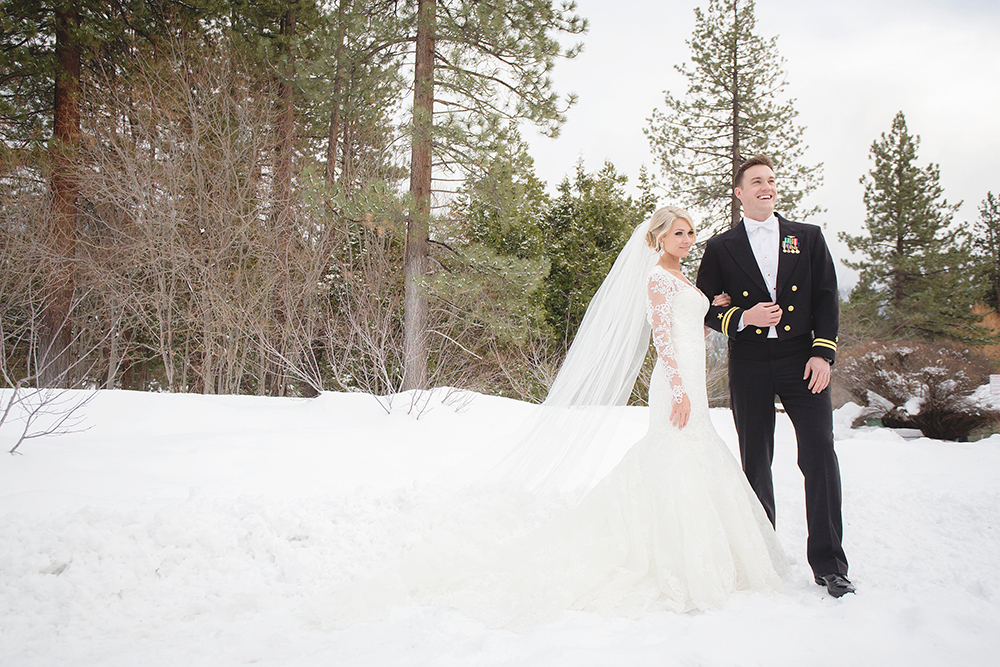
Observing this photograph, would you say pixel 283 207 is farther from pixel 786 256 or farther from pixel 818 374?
pixel 818 374

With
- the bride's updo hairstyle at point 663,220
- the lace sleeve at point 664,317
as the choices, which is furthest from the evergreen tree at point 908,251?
the lace sleeve at point 664,317

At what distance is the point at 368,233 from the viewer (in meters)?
11.6

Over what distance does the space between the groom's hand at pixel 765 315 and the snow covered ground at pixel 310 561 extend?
125 centimetres

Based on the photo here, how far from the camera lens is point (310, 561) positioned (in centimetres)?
312

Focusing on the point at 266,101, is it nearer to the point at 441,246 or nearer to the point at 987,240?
the point at 441,246

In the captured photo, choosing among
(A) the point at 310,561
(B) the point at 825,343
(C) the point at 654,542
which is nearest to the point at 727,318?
(B) the point at 825,343

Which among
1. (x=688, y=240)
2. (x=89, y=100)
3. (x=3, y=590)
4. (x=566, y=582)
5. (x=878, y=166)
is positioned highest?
(x=878, y=166)

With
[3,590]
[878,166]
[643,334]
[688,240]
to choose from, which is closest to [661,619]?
[643,334]

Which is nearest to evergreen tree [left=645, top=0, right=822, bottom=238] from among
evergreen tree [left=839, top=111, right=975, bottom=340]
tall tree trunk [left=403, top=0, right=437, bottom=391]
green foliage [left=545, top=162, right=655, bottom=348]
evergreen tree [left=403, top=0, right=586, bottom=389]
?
green foliage [left=545, top=162, right=655, bottom=348]

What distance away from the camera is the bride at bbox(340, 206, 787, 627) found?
2453mm

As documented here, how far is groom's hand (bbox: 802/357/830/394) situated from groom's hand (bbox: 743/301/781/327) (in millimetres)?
266

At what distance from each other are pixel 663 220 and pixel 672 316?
53cm

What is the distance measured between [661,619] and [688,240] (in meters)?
1.87

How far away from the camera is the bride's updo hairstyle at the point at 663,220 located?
118 inches
